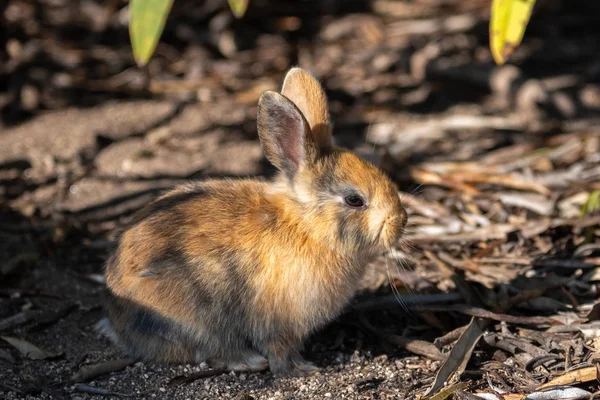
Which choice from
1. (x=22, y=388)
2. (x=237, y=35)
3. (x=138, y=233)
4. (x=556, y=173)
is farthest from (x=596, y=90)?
(x=22, y=388)

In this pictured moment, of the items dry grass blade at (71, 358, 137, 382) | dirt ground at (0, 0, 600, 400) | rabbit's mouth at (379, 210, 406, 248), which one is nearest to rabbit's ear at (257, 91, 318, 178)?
rabbit's mouth at (379, 210, 406, 248)

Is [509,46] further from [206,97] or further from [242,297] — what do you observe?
[206,97]

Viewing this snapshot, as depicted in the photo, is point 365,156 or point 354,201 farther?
point 365,156

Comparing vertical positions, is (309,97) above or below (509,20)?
below

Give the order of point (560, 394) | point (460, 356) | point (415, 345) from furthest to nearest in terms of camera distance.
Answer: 1. point (415, 345)
2. point (460, 356)
3. point (560, 394)

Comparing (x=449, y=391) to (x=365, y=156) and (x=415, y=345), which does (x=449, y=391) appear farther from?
(x=365, y=156)

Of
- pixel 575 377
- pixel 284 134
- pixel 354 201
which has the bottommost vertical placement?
pixel 575 377

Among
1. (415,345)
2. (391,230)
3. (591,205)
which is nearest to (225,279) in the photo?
(391,230)
